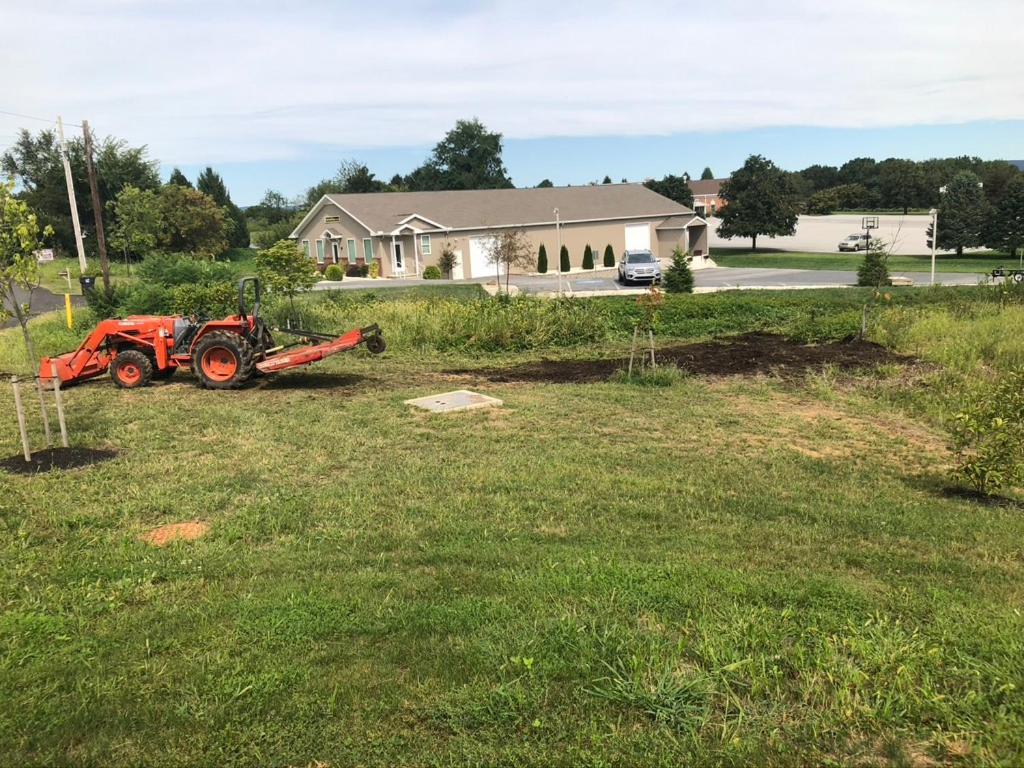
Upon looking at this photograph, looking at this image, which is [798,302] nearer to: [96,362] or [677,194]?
[96,362]

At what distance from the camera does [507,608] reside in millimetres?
3945

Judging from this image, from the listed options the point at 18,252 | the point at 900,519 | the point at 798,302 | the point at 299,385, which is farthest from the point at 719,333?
the point at 18,252

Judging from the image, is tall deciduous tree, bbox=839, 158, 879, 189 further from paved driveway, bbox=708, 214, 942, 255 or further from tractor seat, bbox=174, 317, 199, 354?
tractor seat, bbox=174, 317, 199, 354

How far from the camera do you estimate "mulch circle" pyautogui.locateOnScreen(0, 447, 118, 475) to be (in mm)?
6945

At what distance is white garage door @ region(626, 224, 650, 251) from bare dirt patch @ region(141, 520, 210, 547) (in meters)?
47.5

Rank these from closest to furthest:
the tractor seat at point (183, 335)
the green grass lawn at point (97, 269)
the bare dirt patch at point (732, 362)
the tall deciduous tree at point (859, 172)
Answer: the tractor seat at point (183, 335) → the bare dirt patch at point (732, 362) → the green grass lawn at point (97, 269) → the tall deciduous tree at point (859, 172)

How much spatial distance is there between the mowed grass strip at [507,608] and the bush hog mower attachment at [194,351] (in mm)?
3160

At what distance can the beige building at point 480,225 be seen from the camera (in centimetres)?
4519

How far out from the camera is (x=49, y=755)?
9.36 ft

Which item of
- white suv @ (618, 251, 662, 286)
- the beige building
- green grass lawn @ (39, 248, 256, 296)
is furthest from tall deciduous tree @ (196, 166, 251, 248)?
white suv @ (618, 251, 662, 286)

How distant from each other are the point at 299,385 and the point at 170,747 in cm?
920

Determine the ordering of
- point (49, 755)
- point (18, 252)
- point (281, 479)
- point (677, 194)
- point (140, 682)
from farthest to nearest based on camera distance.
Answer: point (677, 194), point (18, 252), point (281, 479), point (140, 682), point (49, 755)

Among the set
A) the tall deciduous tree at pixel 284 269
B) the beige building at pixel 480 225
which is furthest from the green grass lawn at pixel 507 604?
the beige building at pixel 480 225

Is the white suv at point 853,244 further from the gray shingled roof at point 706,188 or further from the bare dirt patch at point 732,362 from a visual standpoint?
Result: the gray shingled roof at point 706,188
